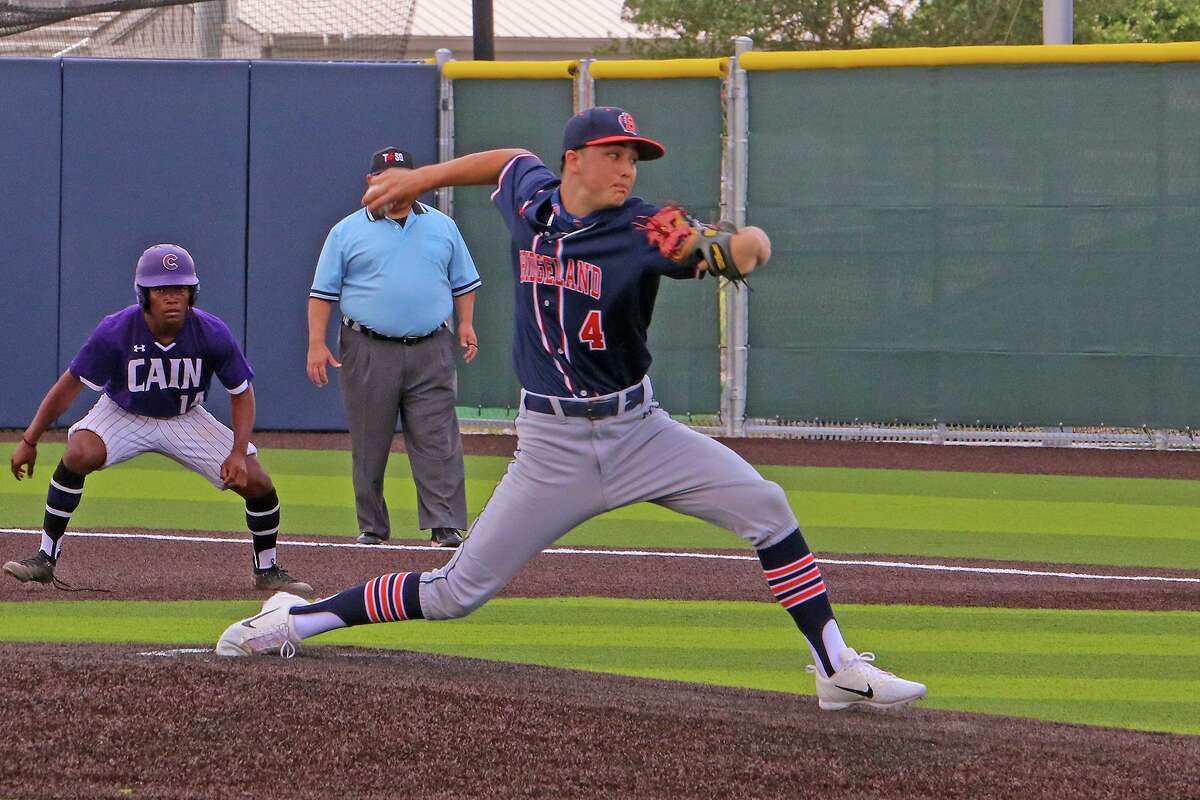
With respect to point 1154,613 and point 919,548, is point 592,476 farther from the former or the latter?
point 919,548

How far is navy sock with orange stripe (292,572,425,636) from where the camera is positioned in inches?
233

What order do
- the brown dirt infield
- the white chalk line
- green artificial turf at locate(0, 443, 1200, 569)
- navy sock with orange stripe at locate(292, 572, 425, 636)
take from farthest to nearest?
1. green artificial turf at locate(0, 443, 1200, 569)
2. the white chalk line
3. navy sock with orange stripe at locate(292, 572, 425, 636)
4. the brown dirt infield

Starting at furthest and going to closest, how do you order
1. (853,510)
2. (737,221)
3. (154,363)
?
1. (737,221)
2. (853,510)
3. (154,363)

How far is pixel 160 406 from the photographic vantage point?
8.14m

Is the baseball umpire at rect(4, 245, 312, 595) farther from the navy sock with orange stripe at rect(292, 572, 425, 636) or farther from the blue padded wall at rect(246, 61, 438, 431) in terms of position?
the blue padded wall at rect(246, 61, 438, 431)

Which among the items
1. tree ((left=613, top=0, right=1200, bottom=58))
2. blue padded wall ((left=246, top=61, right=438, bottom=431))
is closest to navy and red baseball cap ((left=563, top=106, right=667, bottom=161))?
blue padded wall ((left=246, top=61, right=438, bottom=431))

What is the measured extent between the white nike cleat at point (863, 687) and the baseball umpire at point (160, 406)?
323 cm

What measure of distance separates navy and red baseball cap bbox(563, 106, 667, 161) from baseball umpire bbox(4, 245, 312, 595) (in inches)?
112

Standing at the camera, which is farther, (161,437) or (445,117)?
(445,117)

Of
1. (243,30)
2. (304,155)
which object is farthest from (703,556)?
(243,30)

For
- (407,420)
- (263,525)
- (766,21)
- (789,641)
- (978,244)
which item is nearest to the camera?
(789,641)

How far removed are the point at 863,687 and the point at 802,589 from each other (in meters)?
0.38

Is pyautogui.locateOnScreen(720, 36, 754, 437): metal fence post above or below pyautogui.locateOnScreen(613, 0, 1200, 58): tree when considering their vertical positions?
below

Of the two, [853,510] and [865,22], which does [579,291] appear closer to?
[853,510]
